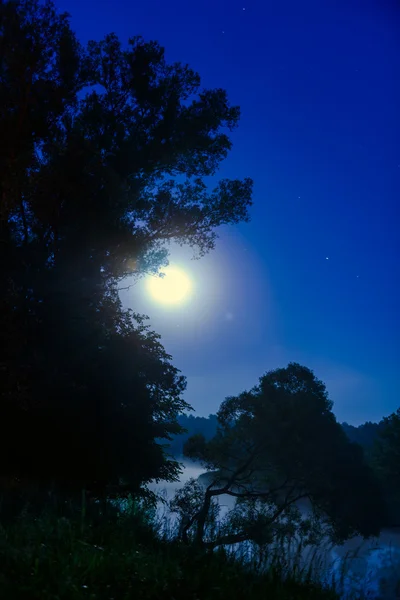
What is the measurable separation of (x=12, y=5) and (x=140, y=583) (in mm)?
21519

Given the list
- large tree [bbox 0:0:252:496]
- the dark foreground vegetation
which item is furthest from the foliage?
large tree [bbox 0:0:252:496]

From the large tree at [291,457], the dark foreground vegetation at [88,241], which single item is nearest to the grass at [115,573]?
the dark foreground vegetation at [88,241]

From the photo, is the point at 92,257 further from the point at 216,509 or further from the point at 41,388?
the point at 216,509

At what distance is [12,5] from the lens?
17453 mm

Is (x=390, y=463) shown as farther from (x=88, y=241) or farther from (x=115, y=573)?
(x=115, y=573)

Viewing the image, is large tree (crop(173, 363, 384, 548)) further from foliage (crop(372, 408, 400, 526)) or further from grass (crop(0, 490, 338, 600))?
grass (crop(0, 490, 338, 600))

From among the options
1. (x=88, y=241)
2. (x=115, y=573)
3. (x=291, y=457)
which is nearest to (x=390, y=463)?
(x=291, y=457)

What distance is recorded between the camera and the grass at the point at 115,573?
12.3 ft

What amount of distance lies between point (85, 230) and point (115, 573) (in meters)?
14.7

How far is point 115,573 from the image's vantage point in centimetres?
412

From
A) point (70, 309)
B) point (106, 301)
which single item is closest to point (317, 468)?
point (106, 301)

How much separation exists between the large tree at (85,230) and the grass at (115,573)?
10582mm

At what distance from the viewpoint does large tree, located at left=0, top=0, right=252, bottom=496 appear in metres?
15.7

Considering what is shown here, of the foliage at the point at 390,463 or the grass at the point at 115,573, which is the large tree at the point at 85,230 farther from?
the foliage at the point at 390,463
